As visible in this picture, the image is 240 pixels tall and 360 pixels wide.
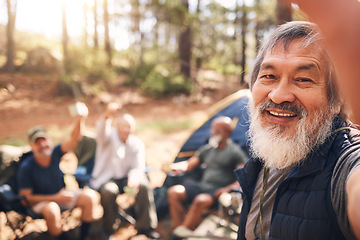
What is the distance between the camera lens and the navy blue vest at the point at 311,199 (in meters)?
0.95

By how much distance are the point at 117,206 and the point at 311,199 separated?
3151 mm

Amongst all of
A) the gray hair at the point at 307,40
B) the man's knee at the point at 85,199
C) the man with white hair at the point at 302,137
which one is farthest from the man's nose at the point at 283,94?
the man's knee at the point at 85,199

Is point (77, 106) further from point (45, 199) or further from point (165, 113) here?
point (165, 113)

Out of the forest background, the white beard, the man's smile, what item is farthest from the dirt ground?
the man's smile

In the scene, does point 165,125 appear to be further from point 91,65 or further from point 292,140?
point 292,140

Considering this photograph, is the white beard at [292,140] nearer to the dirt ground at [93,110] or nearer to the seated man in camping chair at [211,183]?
the seated man in camping chair at [211,183]

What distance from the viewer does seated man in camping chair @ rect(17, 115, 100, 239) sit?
10.9 feet

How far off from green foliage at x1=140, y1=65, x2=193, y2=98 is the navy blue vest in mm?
13143

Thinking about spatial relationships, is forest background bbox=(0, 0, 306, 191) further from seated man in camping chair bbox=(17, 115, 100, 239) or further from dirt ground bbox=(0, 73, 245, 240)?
seated man in camping chair bbox=(17, 115, 100, 239)

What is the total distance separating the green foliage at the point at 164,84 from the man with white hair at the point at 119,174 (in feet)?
32.8

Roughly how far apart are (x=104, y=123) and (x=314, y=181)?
3396 millimetres

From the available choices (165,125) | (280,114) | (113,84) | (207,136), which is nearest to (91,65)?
(113,84)

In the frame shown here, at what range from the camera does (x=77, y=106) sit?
3.82 metres

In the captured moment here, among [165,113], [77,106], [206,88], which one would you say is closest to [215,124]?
[77,106]
